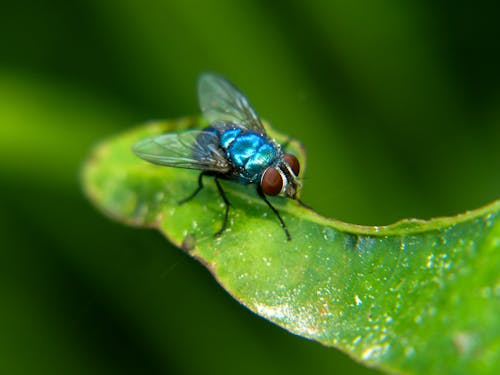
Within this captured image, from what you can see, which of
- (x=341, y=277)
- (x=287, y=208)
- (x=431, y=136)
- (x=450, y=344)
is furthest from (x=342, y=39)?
(x=450, y=344)

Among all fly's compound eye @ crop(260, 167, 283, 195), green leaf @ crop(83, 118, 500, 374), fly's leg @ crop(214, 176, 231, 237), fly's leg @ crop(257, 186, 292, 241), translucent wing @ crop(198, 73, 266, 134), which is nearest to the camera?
green leaf @ crop(83, 118, 500, 374)

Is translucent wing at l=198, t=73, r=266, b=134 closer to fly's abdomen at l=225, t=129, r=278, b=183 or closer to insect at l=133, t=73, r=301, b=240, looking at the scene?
insect at l=133, t=73, r=301, b=240

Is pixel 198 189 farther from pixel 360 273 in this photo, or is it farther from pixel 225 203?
pixel 360 273

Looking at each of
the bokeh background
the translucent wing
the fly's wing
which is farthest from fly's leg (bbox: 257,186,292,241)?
the translucent wing

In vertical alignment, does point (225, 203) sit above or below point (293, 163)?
below

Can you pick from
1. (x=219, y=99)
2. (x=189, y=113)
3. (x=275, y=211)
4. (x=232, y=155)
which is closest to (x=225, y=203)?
(x=275, y=211)

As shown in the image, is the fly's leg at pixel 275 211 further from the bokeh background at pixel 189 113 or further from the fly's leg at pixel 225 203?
the bokeh background at pixel 189 113
